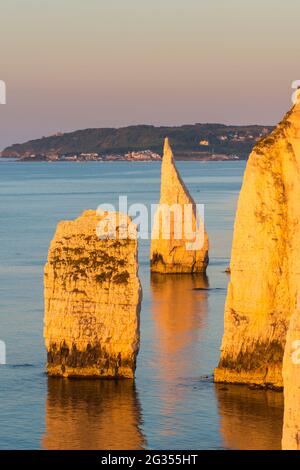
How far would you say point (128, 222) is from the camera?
50375mm

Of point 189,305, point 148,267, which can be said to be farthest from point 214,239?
point 189,305

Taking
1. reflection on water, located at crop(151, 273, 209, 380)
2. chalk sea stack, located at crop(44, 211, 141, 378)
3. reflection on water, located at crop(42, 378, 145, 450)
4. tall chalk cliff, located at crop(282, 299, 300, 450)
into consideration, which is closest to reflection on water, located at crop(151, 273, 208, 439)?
reflection on water, located at crop(151, 273, 209, 380)

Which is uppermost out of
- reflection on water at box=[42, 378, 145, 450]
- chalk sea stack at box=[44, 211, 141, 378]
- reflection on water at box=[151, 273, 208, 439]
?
chalk sea stack at box=[44, 211, 141, 378]

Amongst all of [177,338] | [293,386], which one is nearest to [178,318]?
[177,338]

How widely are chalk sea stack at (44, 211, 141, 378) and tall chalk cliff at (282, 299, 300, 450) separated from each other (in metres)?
19.9

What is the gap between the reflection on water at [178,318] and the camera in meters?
54.9

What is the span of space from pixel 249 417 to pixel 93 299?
23.5ft

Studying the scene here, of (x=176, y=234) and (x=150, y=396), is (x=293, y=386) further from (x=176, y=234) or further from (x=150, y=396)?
(x=176, y=234)

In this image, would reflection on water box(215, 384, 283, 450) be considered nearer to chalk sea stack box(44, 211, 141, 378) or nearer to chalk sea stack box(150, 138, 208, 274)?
chalk sea stack box(44, 211, 141, 378)

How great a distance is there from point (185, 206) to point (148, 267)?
682 cm

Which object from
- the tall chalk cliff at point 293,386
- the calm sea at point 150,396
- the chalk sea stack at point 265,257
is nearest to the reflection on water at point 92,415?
the calm sea at point 150,396

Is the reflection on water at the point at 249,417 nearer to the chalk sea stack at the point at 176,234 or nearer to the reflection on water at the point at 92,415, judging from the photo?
the reflection on water at the point at 92,415

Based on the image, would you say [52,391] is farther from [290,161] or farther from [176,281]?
[176,281]

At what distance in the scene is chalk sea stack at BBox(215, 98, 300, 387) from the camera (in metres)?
48.4
